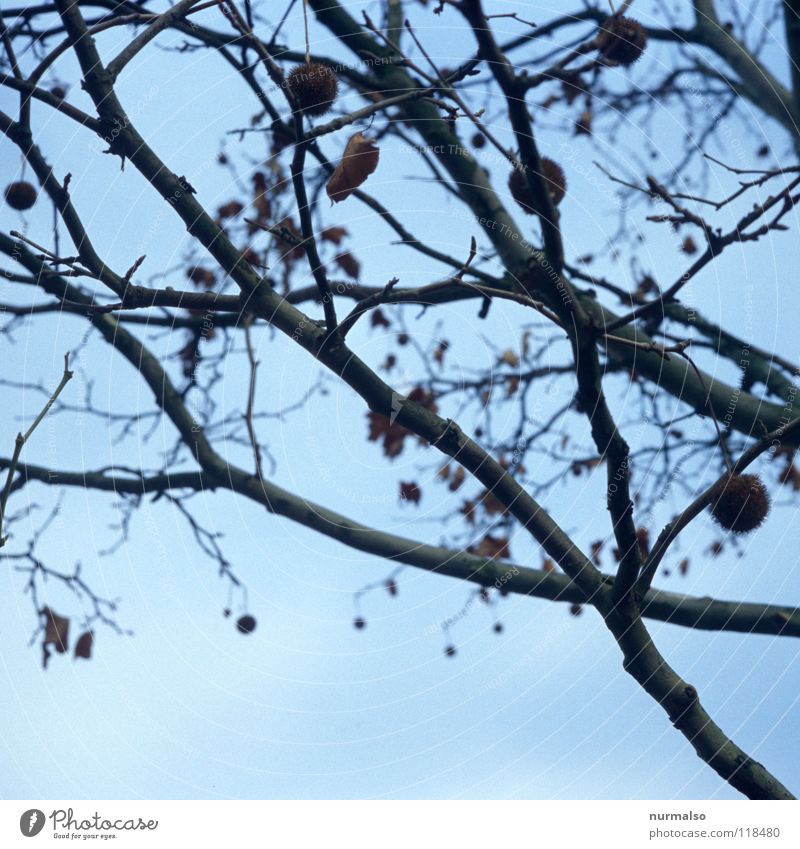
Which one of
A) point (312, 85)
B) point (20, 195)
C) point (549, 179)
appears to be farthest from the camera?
point (20, 195)

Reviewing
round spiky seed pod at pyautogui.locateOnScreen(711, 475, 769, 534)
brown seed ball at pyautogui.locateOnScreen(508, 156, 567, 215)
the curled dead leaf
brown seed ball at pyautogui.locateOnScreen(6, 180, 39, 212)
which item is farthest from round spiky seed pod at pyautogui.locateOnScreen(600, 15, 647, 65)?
brown seed ball at pyautogui.locateOnScreen(6, 180, 39, 212)

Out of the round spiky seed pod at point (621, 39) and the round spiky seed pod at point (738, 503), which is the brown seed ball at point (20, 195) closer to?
the round spiky seed pod at point (621, 39)

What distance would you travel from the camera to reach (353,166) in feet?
5.36

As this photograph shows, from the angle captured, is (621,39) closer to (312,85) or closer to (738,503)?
(312,85)

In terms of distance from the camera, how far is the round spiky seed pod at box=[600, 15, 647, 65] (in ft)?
6.40

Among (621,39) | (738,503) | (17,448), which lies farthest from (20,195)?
(738,503)

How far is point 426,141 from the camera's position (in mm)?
2584

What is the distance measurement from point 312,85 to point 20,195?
92 centimetres

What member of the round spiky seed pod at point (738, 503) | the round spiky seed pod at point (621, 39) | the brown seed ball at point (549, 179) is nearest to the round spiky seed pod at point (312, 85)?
the brown seed ball at point (549, 179)

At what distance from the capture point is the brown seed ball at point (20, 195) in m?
2.01

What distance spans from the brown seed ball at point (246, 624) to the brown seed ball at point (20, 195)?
121 centimetres
